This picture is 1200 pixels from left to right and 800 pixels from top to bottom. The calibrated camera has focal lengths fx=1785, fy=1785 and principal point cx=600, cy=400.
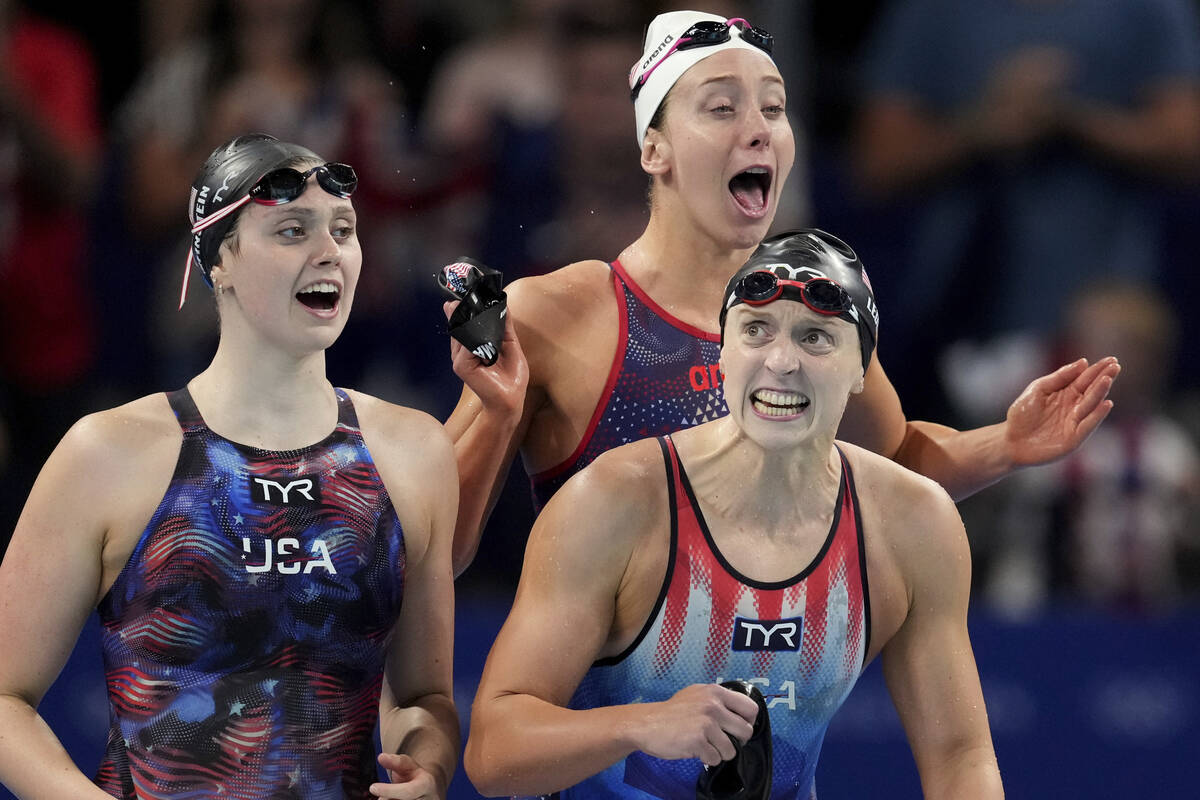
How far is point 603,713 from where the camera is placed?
2.95 m

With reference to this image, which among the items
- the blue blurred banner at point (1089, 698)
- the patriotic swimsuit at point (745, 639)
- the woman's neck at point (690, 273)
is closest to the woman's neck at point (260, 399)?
the patriotic swimsuit at point (745, 639)

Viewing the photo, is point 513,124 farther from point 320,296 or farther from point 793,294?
point 793,294

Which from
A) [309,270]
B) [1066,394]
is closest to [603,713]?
[309,270]

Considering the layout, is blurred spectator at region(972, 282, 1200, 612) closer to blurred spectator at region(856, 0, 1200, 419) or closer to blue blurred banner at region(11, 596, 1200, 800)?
blue blurred banner at region(11, 596, 1200, 800)

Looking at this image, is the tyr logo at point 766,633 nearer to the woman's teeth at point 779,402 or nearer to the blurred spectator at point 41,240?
the woman's teeth at point 779,402

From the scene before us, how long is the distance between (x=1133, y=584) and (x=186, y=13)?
382 centimetres

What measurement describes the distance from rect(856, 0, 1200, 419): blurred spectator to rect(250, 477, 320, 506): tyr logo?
3.74 m

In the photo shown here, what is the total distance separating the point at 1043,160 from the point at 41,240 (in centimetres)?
357

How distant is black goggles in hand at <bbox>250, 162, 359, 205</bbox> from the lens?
9.96ft

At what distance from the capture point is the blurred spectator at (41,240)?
582 centimetres

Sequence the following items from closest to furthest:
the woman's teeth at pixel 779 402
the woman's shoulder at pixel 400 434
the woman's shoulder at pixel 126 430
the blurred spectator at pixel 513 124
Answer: the woman's shoulder at pixel 126 430 → the woman's teeth at pixel 779 402 → the woman's shoulder at pixel 400 434 → the blurred spectator at pixel 513 124

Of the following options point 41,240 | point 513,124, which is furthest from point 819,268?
point 41,240

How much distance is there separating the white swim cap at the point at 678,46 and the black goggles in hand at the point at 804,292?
2.71 feet

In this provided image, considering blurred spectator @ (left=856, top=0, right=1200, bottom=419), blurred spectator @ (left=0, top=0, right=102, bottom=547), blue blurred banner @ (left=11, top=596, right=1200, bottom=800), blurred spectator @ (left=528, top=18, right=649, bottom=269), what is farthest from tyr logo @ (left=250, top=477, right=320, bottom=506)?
blurred spectator @ (left=856, top=0, right=1200, bottom=419)
